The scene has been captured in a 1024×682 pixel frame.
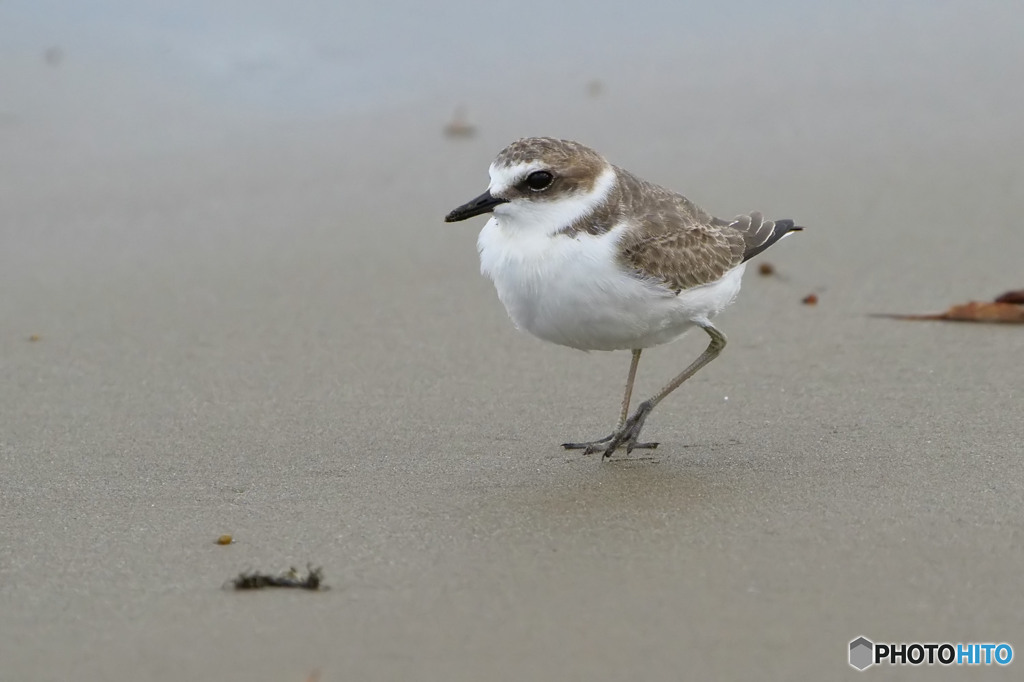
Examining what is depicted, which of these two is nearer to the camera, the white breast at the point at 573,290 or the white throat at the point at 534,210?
the white breast at the point at 573,290

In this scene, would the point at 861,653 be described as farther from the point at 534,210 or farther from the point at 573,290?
the point at 534,210

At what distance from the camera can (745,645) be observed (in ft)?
12.0

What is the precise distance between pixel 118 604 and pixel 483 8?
7.93 metres

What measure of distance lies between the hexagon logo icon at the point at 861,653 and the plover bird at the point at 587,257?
1795mm

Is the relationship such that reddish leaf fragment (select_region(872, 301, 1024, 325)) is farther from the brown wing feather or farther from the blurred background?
the brown wing feather

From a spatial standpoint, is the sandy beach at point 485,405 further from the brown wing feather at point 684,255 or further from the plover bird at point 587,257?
the brown wing feather at point 684,255

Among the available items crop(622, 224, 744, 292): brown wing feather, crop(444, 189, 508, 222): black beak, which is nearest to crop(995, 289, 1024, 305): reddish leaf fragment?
crop(622, 224, 744, 292): brown wing feather

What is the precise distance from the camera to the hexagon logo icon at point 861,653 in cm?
355

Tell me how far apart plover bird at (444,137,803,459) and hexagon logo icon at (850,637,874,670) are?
5.89 feet

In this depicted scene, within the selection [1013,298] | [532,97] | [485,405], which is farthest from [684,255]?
[532,97]

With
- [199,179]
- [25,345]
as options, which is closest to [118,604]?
[25,345]

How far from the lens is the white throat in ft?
17.0

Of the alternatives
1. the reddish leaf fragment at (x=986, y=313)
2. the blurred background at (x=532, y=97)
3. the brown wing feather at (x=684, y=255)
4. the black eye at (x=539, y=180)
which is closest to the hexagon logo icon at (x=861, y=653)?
the brown wing feather at (x=684, y=255)

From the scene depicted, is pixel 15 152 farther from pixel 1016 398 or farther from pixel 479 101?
pixel 1016 398
